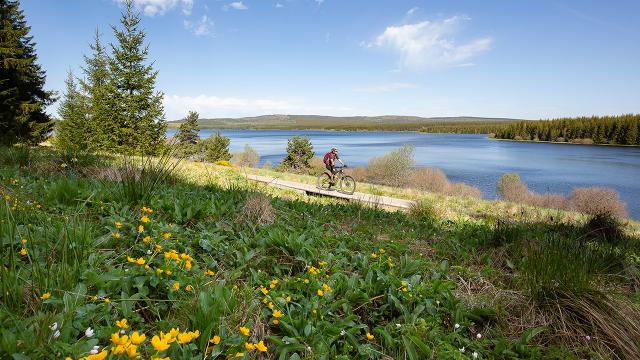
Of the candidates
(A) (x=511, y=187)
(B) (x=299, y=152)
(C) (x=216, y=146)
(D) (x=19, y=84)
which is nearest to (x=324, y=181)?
(D) (x=19, y=84)

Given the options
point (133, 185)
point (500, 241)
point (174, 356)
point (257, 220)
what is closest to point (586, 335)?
point (500, 241)

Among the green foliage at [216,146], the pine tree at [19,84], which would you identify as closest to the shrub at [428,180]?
the pine tree at [19,84]

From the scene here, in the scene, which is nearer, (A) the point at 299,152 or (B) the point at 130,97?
(B) the point at 130,97

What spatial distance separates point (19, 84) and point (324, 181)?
19341 millimetres

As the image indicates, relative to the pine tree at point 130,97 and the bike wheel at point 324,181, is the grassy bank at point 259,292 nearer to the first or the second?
the bike wheel at point 324,181

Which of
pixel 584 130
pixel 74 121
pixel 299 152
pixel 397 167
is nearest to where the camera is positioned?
pixel 74 121

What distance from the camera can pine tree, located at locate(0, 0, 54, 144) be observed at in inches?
718

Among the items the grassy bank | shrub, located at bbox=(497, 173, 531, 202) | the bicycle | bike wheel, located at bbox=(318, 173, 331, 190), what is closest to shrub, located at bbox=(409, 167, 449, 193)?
shrub, located at bbox=(497, 173, 531, 202)

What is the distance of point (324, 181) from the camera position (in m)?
14.7

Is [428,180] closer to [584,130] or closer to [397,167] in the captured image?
[397,167]

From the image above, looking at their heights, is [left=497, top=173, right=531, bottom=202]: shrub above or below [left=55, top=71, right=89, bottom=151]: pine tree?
below

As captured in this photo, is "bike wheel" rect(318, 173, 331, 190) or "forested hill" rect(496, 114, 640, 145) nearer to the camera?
"bike wheel" rect(318, 173, 331, 190)

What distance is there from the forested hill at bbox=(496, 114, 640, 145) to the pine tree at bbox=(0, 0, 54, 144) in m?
123

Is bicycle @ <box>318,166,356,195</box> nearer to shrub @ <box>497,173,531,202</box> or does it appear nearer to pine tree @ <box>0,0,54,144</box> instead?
pine tree @ <box>0,0,54,144</box>
